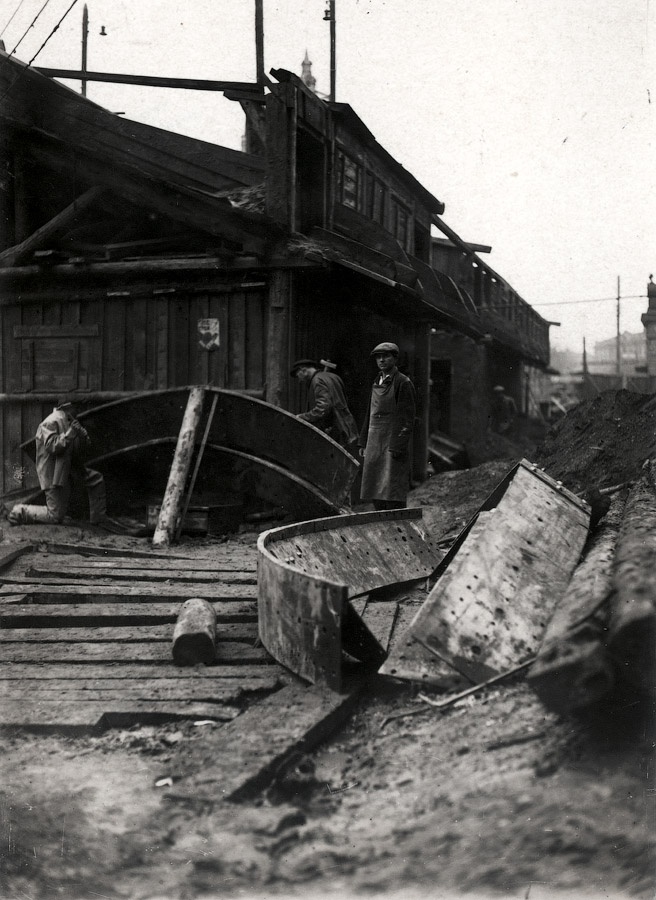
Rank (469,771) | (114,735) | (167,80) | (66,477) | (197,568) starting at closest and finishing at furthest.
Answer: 1. (469,771)
2. (114,735)
3. (197,568)
4. (66,477)
5. (167,80)

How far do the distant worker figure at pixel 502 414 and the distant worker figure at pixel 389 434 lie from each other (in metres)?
19.3

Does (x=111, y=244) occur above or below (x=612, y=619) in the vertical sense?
above

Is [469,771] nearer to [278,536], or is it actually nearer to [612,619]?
[612,619]

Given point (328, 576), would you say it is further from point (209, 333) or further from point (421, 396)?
point (421, 396)

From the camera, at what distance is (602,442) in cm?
1112

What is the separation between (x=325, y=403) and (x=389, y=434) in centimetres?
118

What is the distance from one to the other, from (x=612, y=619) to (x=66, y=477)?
7.13 meters

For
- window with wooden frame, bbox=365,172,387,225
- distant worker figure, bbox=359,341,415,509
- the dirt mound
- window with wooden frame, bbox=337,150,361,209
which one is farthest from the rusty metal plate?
window with wooden frame, bbox=365,172,387,225

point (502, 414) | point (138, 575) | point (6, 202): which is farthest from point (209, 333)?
point (502, 414)

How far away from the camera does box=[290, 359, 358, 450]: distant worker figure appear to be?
30.1 feet

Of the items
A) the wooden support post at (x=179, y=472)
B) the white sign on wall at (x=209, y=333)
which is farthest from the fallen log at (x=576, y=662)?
the white sign on wall at (x=209, y=333)

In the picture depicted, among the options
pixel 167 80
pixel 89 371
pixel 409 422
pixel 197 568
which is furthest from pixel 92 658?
pixel 167 80

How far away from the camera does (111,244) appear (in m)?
10.6

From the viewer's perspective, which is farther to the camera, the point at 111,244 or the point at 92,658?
the point at 111,244
